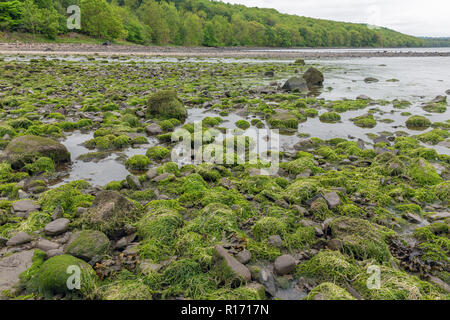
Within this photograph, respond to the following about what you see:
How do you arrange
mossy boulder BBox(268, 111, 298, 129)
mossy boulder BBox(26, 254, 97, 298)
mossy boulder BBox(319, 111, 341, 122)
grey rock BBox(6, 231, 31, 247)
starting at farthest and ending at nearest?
1. mossy boulder BBox(319, 111, 341, 122)
2. mossy boulder BBox(268, 111, 298, 129)
3. grey rock BBox(6, 231, 31, 247)
4. mossy boulder BBox(26, 254, 97, 298)

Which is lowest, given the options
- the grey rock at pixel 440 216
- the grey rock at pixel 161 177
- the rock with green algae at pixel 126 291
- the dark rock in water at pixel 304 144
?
the rock with green algae at pixel 126 291

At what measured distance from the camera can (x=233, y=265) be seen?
4066 mm

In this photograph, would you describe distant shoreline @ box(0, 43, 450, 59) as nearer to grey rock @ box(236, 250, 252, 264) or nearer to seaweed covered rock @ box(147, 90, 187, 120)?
seaweed covered rock @ box(147, 90, 187, 120)

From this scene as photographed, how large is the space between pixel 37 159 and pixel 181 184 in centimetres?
411

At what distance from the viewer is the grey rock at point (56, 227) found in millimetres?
4918

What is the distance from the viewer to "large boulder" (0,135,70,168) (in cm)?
737

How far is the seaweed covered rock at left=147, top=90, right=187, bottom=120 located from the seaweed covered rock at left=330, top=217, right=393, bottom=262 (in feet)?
31.9

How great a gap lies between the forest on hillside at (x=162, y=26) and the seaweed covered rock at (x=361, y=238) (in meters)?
79.9

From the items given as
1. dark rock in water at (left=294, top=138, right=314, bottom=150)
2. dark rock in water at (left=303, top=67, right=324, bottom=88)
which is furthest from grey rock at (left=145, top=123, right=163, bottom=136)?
dark rock in water at (left=303, top=67, right=324, bottom=88)

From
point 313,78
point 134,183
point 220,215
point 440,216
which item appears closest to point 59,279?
point 220,215

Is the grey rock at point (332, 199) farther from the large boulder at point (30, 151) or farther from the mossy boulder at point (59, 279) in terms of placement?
the large boulder at point (30, 151)

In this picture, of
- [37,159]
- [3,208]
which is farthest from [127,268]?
[37,159]

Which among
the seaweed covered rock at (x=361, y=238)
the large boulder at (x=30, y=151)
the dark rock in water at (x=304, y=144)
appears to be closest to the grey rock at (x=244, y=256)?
the seaweed covered rock at (x=361, y=238)

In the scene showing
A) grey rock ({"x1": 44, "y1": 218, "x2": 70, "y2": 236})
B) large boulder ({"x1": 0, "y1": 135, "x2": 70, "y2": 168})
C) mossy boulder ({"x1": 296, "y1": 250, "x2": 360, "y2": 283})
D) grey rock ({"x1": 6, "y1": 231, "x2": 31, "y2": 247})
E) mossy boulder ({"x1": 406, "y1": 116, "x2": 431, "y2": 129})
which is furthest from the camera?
mossy boulder ({"x1": 406, "y1": 116, "x2": 431, "y2": 129})
